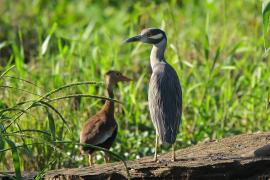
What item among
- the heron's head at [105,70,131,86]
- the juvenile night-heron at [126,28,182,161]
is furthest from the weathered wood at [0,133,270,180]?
the heron's head at [105,70,131,86]

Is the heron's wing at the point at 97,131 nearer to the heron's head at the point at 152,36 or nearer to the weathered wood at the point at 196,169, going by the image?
the heron's head at the point at 152,36

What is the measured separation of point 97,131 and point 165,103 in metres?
1.19

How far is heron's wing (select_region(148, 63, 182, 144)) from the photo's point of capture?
6406 millimetres

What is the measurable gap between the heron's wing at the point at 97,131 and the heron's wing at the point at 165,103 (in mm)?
1018

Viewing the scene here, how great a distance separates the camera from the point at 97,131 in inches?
298

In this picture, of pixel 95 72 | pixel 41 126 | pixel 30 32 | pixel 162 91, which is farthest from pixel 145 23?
pixel 162 91

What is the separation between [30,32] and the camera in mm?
12711

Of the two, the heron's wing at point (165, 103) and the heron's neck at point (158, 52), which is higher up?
the heron's neck at point (158, 52)

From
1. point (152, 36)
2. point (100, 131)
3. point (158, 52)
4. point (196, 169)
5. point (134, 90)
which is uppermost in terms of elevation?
point (152, 36)

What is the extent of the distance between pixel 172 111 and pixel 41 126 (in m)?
1.83

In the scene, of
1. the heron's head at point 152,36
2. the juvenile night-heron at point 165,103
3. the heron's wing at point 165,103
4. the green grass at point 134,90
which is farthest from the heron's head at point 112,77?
the heron's wing at point 165,103

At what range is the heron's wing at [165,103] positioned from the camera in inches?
252

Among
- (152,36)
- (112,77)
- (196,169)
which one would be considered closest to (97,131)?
(112,77)

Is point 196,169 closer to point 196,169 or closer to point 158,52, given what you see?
point 196,169
